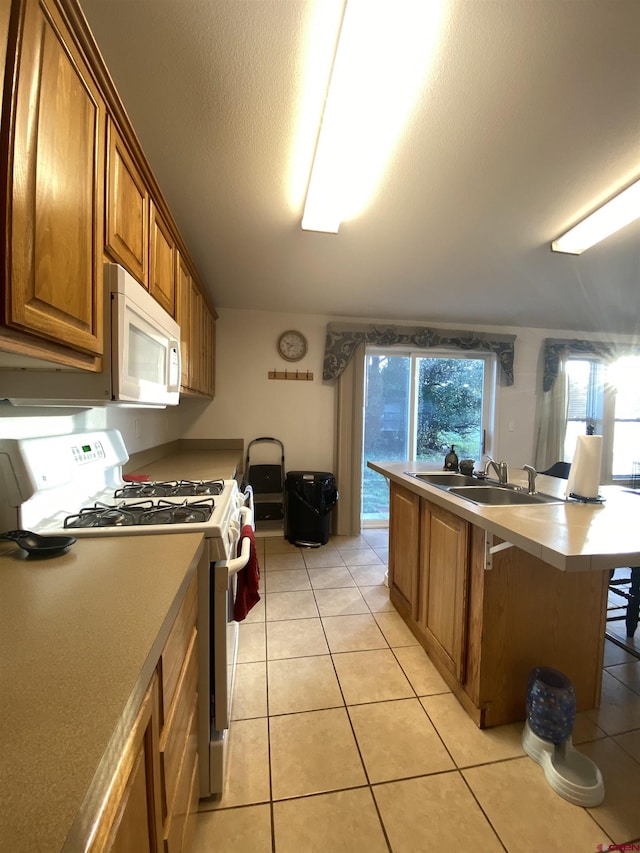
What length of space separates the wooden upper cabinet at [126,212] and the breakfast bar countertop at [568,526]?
1497 mm

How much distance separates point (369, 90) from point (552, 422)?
391 cm

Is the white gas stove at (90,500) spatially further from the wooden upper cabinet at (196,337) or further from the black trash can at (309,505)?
the black trash can at (309,505)

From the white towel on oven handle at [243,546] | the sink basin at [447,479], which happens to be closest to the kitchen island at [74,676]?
the white towel on oven handle at [243,546]

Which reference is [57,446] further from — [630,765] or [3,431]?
[630,765]

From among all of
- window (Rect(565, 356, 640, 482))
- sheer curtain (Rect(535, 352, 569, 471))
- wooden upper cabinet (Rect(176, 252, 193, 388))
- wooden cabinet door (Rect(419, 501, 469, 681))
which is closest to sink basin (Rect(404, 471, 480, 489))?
wooden cabinet door (Rect(419, 501, 469, 681))

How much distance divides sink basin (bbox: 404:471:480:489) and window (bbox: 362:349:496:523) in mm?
1589

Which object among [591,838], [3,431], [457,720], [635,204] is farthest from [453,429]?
[3,431]

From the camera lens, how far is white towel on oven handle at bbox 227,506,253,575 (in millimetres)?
1119

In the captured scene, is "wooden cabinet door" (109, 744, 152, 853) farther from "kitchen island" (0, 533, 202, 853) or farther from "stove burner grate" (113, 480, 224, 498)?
"stove burner grate" (113, 480, 224, 498)

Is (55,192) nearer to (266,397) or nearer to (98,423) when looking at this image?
(98,423)

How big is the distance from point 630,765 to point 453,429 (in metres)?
3.00

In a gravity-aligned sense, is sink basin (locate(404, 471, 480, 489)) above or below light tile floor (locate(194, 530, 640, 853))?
above

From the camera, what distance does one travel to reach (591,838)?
3.34ft

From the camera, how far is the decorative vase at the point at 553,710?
1.19 m
